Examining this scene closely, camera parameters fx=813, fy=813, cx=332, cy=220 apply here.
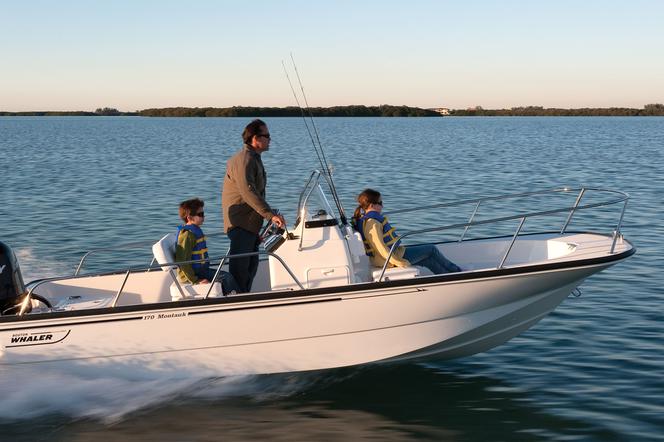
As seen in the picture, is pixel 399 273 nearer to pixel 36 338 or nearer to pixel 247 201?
pixel 247 201

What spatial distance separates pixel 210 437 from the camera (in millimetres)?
5828

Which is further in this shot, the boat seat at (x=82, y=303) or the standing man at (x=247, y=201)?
the boat seat at (x=82, y=303)

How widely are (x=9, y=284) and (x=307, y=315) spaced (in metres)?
2.39

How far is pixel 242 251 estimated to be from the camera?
6629 millimetres

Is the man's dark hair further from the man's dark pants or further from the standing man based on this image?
the man's dark pants

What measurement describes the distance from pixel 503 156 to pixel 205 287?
99.1 feet

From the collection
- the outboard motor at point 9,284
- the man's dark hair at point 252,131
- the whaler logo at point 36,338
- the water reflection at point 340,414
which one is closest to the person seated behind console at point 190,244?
the man's dark hair at point 252,131

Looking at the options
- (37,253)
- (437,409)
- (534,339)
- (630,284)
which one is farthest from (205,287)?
(37,253)

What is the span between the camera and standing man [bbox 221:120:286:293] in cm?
636

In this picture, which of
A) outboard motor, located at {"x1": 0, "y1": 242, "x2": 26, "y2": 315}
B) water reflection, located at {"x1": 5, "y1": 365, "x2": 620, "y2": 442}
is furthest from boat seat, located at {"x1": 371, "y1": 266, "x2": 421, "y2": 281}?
outboard motor, located at {"x1": 0, "y1": 242, "x2": 26, "y2": 315}

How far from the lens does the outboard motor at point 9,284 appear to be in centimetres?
638

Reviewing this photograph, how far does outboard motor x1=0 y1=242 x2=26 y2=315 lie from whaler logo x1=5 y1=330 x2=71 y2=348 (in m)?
0.34

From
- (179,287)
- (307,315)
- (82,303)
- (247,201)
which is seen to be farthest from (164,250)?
(307,315)

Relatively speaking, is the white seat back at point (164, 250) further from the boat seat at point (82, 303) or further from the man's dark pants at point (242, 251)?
the boat seat at point (82, 303)
